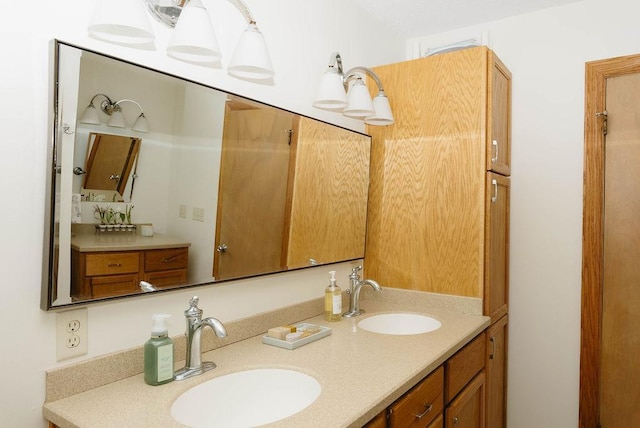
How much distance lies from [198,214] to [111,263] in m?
0.33

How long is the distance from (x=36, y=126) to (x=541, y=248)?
7.85 ft

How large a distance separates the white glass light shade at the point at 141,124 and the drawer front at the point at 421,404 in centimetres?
107

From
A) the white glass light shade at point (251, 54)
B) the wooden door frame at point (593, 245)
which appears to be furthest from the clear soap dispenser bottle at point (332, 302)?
the wooden door frame at point (593, 245)

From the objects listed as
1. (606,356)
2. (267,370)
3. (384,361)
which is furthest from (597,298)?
(267,370)

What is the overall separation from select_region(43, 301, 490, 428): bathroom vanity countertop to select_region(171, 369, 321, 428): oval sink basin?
2 cm

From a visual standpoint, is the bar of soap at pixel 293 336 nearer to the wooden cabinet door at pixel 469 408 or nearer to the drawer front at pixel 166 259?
the drawer front at pixel 166 259

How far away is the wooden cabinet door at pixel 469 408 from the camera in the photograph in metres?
1.65

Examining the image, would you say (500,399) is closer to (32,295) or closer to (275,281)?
(275,281)

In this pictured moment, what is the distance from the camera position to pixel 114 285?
1192 millimetres

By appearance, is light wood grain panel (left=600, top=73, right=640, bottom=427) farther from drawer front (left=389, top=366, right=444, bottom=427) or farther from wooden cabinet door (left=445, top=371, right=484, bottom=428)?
drawer front (left=389, top=366, right=444, bottom=427)

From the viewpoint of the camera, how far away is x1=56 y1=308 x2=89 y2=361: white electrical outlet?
3.62ft

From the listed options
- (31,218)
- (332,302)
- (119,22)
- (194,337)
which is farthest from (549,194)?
(31,218)

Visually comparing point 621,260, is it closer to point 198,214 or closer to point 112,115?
point 198,214

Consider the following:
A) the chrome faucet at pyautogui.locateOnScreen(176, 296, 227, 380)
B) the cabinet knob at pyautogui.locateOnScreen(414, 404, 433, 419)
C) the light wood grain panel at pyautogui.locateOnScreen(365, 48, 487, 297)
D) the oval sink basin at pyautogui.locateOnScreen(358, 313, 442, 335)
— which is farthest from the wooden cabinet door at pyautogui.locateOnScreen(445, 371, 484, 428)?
the chrome faucet at pyautogui.locateOnScreen(176, 296, 227, 380)
